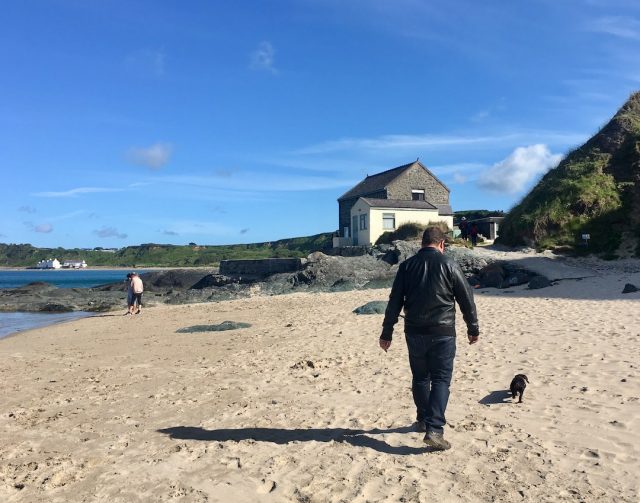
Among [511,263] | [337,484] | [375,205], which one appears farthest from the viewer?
[375,205]

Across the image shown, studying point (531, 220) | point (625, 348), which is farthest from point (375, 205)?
point (625, 348)

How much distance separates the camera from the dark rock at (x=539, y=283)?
19234 mm

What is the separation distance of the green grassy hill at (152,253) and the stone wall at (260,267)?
205 feet

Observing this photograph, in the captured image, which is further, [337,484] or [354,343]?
[354,343]

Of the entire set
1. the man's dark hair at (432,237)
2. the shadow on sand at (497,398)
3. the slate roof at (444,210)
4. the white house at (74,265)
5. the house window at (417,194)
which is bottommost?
the shadow on sand at (497,398)

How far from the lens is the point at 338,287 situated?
27203 millimetres

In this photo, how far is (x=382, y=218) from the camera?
40.4 meters

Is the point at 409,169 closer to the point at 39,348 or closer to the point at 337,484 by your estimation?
the point at 39,348

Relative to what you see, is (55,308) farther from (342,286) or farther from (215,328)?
(215,328)

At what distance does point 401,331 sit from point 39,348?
9542 mm

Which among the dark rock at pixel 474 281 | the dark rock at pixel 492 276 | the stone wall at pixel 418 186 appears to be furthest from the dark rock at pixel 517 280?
the stone wall at pixel 418 186

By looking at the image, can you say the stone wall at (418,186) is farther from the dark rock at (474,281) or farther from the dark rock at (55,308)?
the dark rock at (55,308)

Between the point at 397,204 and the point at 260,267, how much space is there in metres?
12.1

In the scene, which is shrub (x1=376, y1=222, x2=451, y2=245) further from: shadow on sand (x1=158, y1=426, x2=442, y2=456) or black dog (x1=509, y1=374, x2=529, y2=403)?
shadow on sand (x1=158, y1=426, x2=442, y2=456)
